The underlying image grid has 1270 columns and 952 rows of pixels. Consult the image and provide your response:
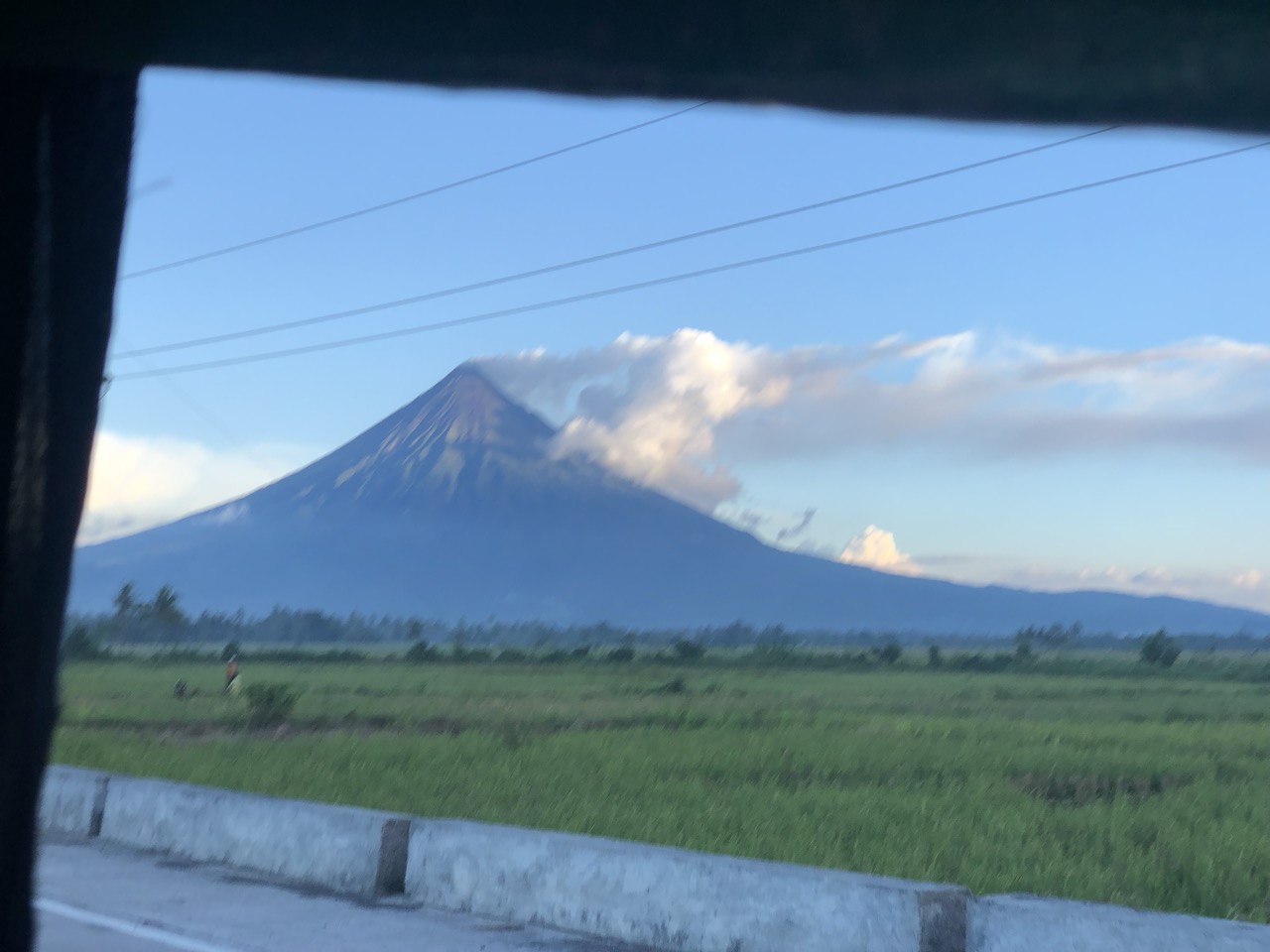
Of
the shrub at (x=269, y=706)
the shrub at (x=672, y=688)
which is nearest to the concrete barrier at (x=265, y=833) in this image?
the shrub at (x=269, y=706)

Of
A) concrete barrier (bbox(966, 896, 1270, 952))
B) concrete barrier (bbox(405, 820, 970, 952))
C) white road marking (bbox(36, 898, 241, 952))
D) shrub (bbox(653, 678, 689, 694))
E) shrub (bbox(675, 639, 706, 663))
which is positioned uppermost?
shrub (bbox(675, 639, 706, 663))

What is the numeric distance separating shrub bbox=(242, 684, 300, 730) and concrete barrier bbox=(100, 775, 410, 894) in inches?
846

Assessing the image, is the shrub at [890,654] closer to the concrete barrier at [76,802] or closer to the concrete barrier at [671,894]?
the concrete barrier at [76,802]

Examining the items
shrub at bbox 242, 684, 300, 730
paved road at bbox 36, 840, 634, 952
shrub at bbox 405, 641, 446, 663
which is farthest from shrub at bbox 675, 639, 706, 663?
paved road at bbox 36, 840, 634, 952

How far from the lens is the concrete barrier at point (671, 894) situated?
254 inches

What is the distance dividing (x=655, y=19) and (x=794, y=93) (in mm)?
114

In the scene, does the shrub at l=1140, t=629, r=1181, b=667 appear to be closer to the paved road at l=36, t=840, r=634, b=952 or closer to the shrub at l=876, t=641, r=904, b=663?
the shrub at l=876, t=641, r=904, b=663

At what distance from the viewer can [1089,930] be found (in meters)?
5.76

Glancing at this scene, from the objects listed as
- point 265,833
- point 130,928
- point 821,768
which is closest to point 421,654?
point 821,768

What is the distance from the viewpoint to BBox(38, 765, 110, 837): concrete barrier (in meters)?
11.3

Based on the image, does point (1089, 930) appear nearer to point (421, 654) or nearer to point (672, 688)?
point (672, 688)

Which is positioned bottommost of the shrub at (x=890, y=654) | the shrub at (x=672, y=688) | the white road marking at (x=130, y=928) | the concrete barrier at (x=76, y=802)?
the white road marking at (x=130, y=928)

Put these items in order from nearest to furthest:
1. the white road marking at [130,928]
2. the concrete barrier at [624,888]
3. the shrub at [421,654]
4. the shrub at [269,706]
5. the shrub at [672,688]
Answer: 1. the concrete barrier at [624,888]
2. the white road marking at [130,928]
3. the shrub at [269,706]
4. the shrub at [672,688]
5. the shrub at [421,654]

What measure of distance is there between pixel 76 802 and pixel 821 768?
503 inches
